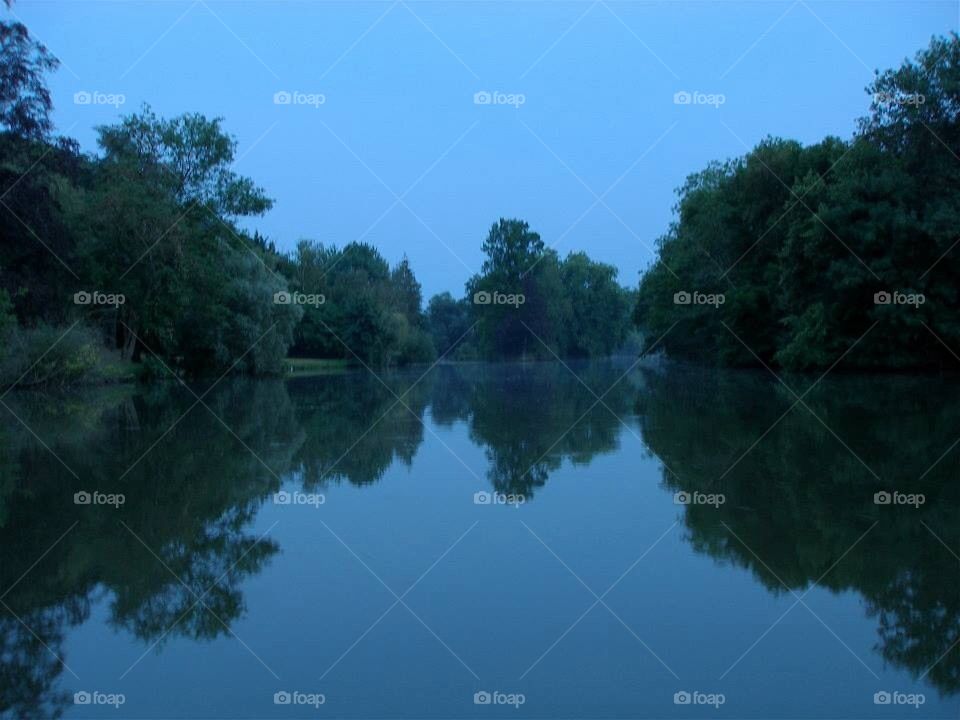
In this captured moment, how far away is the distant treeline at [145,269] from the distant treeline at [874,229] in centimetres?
1382

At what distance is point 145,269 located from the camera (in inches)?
1500

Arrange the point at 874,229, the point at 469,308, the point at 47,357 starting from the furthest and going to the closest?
the point at 469,308 < the point at 874,229 < the point at 47,357

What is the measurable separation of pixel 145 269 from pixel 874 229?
93.1 feet

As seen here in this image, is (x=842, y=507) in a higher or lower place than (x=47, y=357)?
lower

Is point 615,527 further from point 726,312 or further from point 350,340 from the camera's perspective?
point 350,340

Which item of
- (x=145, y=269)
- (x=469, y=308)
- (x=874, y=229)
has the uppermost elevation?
(x=469, y=308)

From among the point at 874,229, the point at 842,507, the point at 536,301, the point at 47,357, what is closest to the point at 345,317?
the point at 536,301

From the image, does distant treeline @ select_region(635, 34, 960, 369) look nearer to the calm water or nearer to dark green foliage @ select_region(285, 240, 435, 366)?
the calm water

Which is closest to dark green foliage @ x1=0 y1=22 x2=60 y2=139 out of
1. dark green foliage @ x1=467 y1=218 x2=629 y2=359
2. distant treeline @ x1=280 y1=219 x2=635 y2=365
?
distant treeline @ x1=280 y1=219 x2=635 y2=365

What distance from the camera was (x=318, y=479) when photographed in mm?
10977

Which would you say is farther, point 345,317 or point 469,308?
point 469,308

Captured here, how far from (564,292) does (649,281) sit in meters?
28.8

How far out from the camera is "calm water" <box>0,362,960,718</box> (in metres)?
4.64

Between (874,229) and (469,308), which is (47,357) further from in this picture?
(469,308)
